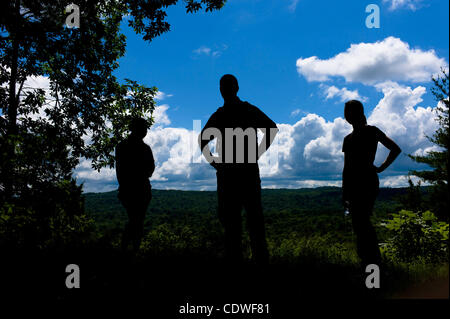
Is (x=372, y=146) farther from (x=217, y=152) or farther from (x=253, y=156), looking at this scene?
(x=217, y=152)

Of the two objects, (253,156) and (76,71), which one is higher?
(76,71)

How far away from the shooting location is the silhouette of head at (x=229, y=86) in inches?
143

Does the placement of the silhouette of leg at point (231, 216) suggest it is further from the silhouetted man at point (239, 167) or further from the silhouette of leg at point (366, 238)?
the silhouette of leg at point (366, 238)

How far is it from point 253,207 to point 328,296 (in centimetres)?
128

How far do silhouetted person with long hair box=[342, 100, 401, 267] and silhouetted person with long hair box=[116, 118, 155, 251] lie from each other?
10.4ft

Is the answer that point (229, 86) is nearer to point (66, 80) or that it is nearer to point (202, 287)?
point (202, 287)

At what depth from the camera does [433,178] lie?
28125mm

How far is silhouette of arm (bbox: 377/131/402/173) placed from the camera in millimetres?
3666

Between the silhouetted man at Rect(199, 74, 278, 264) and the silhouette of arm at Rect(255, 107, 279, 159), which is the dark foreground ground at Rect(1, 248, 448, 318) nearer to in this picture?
the silhouetted man at Rect(199, 74, 278, 264)

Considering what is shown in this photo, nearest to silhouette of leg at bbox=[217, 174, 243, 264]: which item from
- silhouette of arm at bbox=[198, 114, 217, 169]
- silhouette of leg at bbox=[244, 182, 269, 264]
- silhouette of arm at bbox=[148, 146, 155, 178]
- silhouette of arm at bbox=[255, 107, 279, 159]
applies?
silhouette of leg at bbox=[244, 182, 269, 264]

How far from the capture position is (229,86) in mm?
3627

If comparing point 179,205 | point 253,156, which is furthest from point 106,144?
point 179,205
